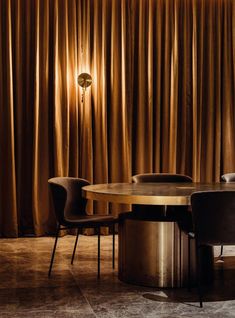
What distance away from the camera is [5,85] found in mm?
5898

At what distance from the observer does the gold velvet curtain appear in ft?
19.5

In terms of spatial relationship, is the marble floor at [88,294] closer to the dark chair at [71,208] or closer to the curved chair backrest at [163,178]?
the dark chair at [71,208]

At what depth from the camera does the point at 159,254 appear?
3.72 m

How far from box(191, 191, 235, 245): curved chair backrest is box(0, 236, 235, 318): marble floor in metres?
0.43

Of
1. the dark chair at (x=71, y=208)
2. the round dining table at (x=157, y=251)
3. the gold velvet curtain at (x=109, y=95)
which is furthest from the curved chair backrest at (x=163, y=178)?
the gold velvet curtain at (x=109, y=95)

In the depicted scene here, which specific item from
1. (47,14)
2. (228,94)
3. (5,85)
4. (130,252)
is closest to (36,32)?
(47,14)

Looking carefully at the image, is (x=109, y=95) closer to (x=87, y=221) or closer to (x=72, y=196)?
(x=72, y=196)

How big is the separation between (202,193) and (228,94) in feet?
11.9

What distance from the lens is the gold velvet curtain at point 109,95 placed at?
594cm

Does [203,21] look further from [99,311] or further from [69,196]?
[99,311]

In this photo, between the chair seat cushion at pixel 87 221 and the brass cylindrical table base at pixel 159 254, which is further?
the chair seat cushion at pixel 87 221

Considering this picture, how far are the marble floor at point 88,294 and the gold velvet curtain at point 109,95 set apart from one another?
1446 mm

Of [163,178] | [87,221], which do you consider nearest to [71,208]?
[87,221]

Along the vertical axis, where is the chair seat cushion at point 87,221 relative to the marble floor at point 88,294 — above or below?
above
